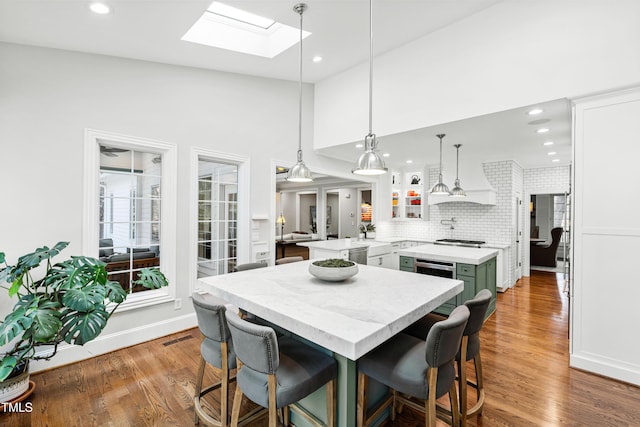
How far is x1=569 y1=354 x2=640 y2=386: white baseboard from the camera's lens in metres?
2.59

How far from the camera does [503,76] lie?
3.03 metres

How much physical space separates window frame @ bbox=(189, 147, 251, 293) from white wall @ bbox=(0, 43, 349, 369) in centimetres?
6

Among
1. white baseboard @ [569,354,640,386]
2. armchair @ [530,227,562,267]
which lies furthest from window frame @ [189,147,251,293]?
armchair @ [530,227,562,267]

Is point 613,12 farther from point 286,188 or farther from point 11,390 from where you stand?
point 286,188

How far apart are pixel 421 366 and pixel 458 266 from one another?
8.72 ft

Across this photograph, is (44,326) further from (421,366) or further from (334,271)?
(421,366)

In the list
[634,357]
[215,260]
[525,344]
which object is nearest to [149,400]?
[215,260]

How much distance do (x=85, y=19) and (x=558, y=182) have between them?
8.30 meters

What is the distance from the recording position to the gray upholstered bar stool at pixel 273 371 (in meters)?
1.46

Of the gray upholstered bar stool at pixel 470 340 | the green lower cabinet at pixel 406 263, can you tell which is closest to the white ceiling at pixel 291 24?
the green lower cabinet at pixel 406 263

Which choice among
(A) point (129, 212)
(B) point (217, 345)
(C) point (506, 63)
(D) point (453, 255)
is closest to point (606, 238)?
(D) point (453, 255)

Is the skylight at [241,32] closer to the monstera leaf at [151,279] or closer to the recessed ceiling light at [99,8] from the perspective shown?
the recessed ceiling light at [99,8]

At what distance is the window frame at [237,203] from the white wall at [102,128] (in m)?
0.06

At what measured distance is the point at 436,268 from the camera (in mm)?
4160
